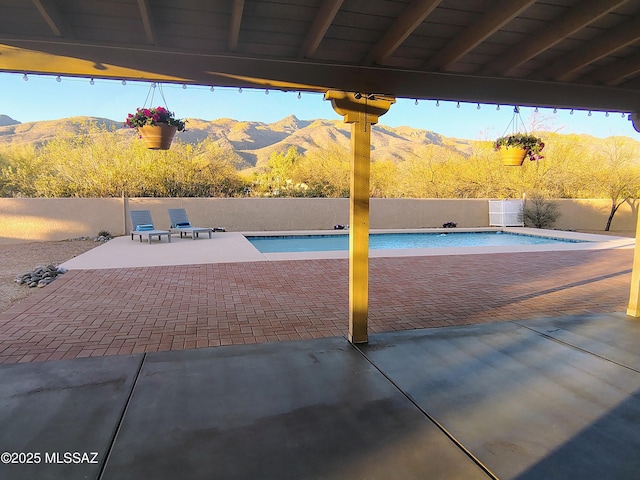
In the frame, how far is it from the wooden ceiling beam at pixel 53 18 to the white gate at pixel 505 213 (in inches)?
659

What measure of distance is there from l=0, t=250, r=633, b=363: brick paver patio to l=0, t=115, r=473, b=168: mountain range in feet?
107

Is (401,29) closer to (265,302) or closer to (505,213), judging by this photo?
(265,302)

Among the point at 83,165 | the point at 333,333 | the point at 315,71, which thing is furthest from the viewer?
the point at 83,165

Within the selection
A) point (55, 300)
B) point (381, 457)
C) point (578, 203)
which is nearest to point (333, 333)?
point (381, 457)

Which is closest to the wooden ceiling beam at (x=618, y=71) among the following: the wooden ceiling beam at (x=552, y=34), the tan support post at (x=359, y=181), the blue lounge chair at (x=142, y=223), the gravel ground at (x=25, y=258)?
the wooden ceiling beam at (x=552, y=34)

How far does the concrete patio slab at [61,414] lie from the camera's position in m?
2.01

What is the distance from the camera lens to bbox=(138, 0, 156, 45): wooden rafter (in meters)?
2.30

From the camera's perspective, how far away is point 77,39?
2.61 meters

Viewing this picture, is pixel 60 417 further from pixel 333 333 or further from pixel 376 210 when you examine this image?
pixel 376 210

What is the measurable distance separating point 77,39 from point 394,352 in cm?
332

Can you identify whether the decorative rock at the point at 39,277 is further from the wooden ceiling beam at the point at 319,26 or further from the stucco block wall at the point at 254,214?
the stucco block wall at the point at 254,214

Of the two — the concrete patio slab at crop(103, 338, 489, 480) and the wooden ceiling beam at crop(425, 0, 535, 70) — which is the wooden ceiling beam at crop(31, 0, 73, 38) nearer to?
the concrete patio slab at crop(103, 338, 489, 480)

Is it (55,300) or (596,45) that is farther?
(55,300)

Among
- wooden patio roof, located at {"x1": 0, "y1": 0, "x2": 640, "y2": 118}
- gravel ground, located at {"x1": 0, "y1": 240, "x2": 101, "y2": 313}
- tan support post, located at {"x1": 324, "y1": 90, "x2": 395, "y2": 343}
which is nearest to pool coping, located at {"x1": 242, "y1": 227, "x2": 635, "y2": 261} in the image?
gravel ground, located at {"x1": 0, "y1": 240, "x2": 101, "y2": 313}
